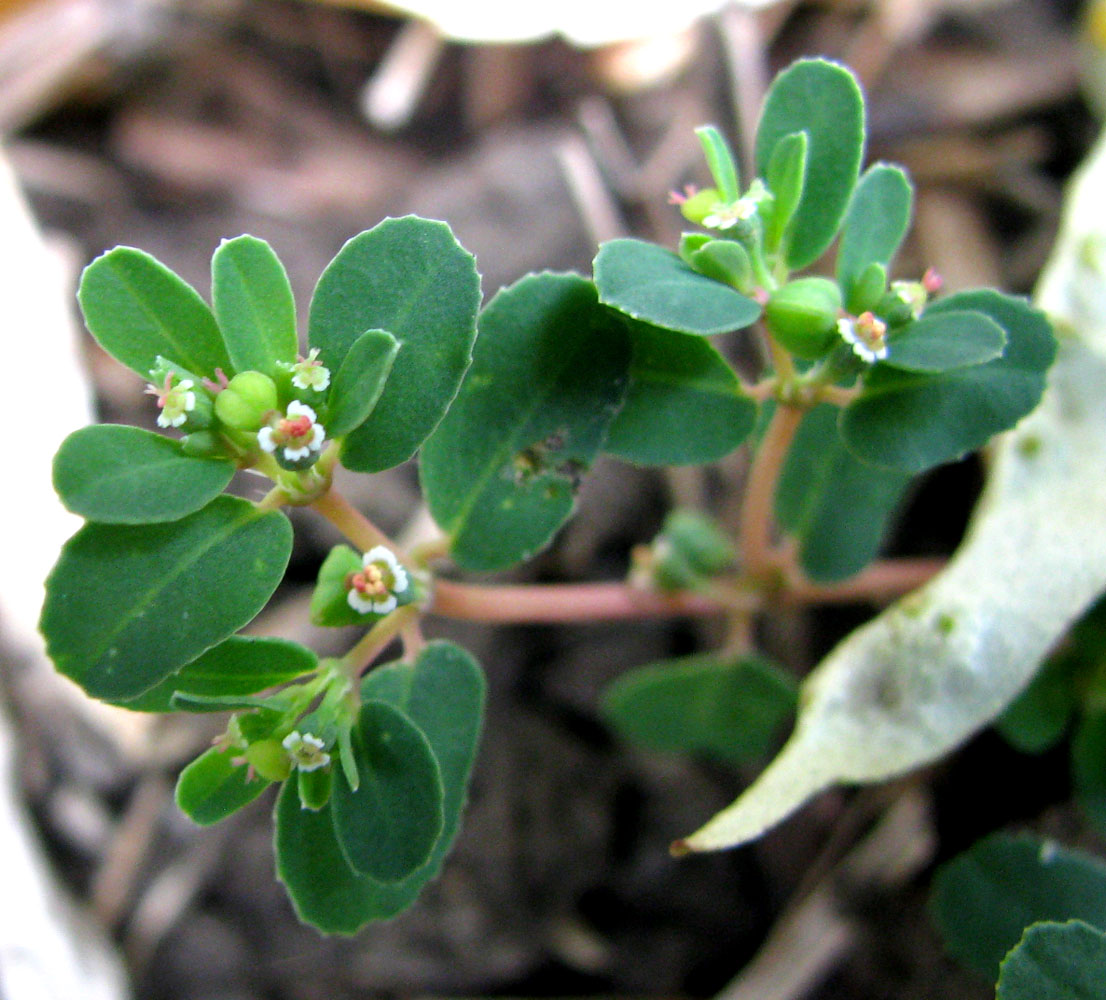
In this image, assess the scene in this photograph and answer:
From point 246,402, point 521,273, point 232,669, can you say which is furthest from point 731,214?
point 521,273

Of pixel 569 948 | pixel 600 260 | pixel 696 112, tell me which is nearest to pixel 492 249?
pixel 696 112

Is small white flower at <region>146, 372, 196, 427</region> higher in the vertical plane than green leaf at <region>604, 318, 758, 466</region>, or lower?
higher

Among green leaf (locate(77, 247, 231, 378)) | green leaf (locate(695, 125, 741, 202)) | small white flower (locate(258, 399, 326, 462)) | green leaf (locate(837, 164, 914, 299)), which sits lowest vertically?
green leaf (locate(837, 164, 914, 299))

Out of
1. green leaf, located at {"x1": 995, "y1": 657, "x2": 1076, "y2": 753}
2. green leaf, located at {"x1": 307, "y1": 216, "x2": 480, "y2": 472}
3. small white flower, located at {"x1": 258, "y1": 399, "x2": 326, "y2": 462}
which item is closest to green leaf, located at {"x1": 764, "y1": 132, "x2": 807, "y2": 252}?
green leaf, located at {"x1": 307, "y1": 216, "x2": 480, "y2": 472}

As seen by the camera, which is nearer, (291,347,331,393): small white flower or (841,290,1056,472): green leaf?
(291,347,331,393): small white flower

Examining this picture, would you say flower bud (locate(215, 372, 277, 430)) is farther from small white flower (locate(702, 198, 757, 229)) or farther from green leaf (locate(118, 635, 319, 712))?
small white flower (locate(702, 198, 757, 229))

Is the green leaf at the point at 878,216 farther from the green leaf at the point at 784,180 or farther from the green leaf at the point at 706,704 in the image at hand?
the green leaf at the point at 706,704
